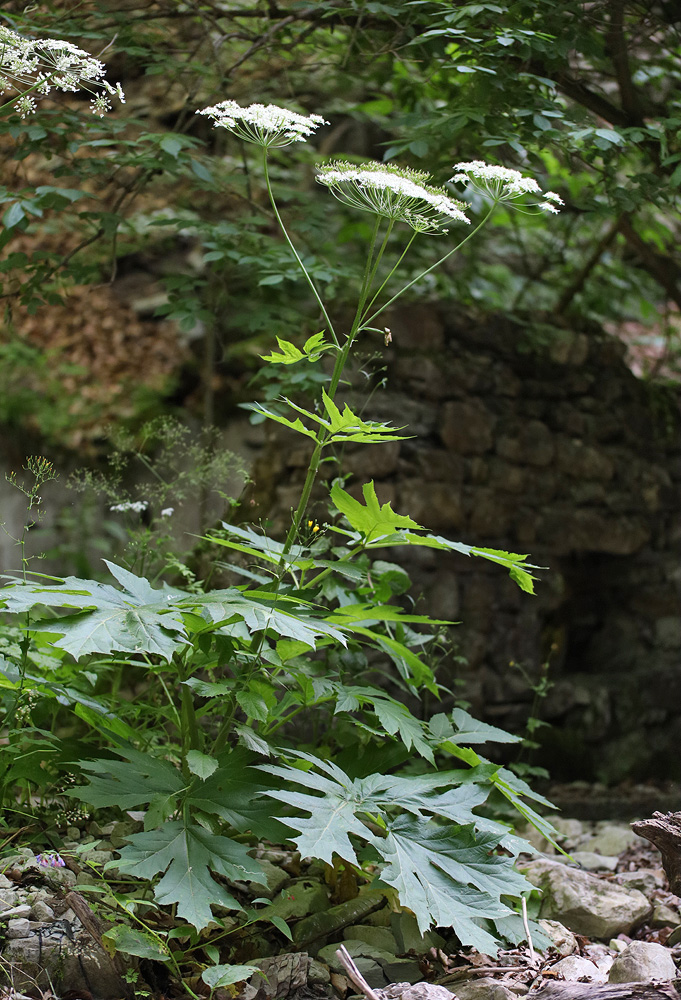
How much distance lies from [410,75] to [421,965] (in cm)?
343

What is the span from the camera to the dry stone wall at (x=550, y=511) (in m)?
3.50

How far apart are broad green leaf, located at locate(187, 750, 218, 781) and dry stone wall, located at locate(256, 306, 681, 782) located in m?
1.72

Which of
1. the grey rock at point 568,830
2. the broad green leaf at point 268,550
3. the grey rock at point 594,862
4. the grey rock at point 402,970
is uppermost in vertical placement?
the broad green leaf at point 268,550

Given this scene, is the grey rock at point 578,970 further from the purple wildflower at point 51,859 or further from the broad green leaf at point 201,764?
the purple wildflower at point 51,859

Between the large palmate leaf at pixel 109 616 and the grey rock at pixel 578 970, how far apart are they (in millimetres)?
1047

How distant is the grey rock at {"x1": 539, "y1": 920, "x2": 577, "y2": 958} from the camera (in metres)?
1.85

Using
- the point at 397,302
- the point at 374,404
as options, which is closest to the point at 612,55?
the point at 397,302

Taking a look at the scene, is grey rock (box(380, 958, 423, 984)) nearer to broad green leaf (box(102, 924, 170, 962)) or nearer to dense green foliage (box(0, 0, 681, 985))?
dense green foliage (box(0, 0, 681, 985))

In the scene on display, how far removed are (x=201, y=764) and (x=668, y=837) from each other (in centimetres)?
109

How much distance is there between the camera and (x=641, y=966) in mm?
1604

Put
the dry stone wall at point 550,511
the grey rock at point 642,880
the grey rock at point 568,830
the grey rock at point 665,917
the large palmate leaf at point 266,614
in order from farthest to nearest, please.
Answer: the dry stone wall at point 550,511 < the grey rock at point 568,830 < the grey rock at point 642,880 < the grey rock at point 665,917 < the large palmate leaf at point 266,614

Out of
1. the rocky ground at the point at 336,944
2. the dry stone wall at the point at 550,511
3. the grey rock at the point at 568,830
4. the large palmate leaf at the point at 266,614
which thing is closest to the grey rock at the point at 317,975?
the rocky ground at the point at 336,944

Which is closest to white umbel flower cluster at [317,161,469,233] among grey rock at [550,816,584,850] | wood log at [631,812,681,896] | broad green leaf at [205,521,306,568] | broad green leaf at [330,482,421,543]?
broad green leaf at [330,482,421,543]

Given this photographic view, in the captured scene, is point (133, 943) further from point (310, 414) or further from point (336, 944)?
point (310, 414)
